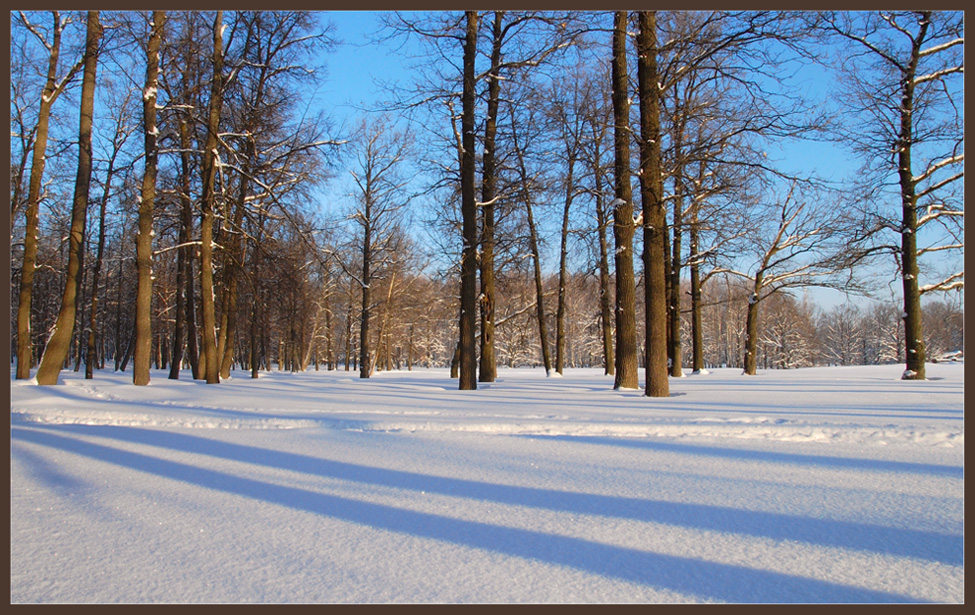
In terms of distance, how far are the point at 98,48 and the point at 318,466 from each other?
14571 mm

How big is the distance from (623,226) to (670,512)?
8984 millimetres

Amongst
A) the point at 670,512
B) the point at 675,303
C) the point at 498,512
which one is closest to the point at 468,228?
the point at 675,303

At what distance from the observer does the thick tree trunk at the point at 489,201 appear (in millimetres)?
15874

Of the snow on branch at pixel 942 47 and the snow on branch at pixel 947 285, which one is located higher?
the snow on branch at pixel 942 47

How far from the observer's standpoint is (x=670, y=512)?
11.1 ft

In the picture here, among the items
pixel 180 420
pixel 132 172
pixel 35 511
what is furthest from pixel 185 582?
pixel 132 172

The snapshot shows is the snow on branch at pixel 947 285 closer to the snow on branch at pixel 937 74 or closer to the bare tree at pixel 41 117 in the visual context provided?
the snow on branch at pixel 937 74

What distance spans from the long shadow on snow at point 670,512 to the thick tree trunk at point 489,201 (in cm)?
1095

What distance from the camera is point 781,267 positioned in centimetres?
2455

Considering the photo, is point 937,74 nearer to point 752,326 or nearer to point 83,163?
point 752,326

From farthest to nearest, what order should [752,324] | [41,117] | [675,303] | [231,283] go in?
[752,324] < [231,283] < [675,303] < [41,117]

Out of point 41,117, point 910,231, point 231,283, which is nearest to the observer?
point 41,117

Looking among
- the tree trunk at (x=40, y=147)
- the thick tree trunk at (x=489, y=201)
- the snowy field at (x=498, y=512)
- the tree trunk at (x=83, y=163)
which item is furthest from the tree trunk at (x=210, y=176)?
the snowy field at (x=498, y=512)

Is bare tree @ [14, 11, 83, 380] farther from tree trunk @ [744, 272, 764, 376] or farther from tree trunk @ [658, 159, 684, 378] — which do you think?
tree trunk @ [744, 272, 764, 376]
